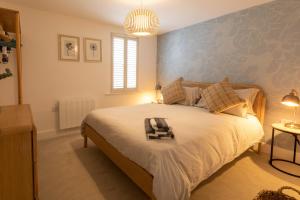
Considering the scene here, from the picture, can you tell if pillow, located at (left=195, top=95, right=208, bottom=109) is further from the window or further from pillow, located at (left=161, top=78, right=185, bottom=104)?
the window

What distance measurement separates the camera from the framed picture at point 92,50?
12.5ft

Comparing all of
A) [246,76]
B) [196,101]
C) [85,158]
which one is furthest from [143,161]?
[246,76]

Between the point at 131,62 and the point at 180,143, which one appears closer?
the point at 180,143

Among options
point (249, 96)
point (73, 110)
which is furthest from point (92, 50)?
point (249, 96)

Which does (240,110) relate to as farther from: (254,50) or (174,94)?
(174,94)

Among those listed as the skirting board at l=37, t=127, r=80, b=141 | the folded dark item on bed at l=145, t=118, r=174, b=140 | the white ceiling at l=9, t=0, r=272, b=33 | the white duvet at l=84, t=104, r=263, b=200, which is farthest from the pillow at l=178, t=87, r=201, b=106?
the skirting board at l=37, t=127, r=80, b=141

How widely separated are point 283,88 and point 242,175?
1.44m

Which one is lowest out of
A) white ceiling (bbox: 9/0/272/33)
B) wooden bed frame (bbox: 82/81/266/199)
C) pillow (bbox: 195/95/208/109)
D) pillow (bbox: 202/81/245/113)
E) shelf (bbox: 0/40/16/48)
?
wooden bed frame (bbox: 82/81/266/199)

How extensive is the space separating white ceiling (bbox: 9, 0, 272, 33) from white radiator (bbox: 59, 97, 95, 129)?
1.66 meters

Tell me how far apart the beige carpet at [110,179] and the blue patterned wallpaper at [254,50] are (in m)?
0.75

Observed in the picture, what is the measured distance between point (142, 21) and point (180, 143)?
63.6 inches

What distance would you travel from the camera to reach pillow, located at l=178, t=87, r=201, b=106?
361 centimetres

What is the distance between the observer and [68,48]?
11.8ft

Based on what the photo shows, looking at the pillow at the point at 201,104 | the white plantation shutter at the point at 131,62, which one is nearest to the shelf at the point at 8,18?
the white plantation shutter at the point at 131,62
